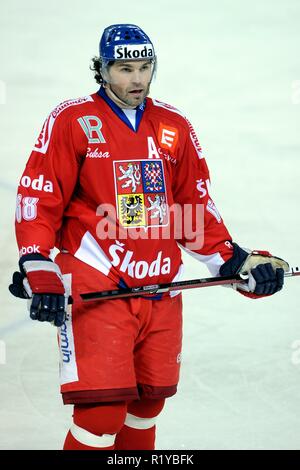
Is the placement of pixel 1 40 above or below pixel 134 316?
above

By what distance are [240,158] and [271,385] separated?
191 cm

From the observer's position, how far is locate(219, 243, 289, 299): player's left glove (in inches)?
140

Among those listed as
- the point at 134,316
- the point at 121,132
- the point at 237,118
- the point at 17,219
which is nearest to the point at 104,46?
the point at 121,132

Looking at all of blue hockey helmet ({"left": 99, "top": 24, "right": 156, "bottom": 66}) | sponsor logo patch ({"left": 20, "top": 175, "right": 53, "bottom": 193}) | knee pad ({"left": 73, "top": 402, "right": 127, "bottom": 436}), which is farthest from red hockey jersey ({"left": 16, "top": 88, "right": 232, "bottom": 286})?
knee pad ({"left": 73, "top": 402, "right": 127, "bottom": 436})

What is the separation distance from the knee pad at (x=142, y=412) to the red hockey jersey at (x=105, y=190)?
0.39 m

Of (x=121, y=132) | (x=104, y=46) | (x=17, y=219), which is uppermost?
(x=104, y=46)

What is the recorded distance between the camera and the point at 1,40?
23.2ft

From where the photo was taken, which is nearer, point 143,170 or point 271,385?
point 143,170

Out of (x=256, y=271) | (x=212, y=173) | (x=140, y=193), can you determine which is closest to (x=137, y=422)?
(x=256, y=271)

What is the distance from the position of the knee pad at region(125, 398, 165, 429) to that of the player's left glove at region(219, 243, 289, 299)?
43cm

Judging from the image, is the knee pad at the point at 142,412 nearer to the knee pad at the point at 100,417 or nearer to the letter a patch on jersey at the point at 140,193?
the knee pad at the point at 100,417

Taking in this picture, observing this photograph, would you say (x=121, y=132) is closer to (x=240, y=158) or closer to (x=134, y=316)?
(x=134, y=316)

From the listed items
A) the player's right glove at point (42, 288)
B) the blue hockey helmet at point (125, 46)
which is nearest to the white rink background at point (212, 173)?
the player's right glove at point (42, 288)

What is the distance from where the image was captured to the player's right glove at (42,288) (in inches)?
129
